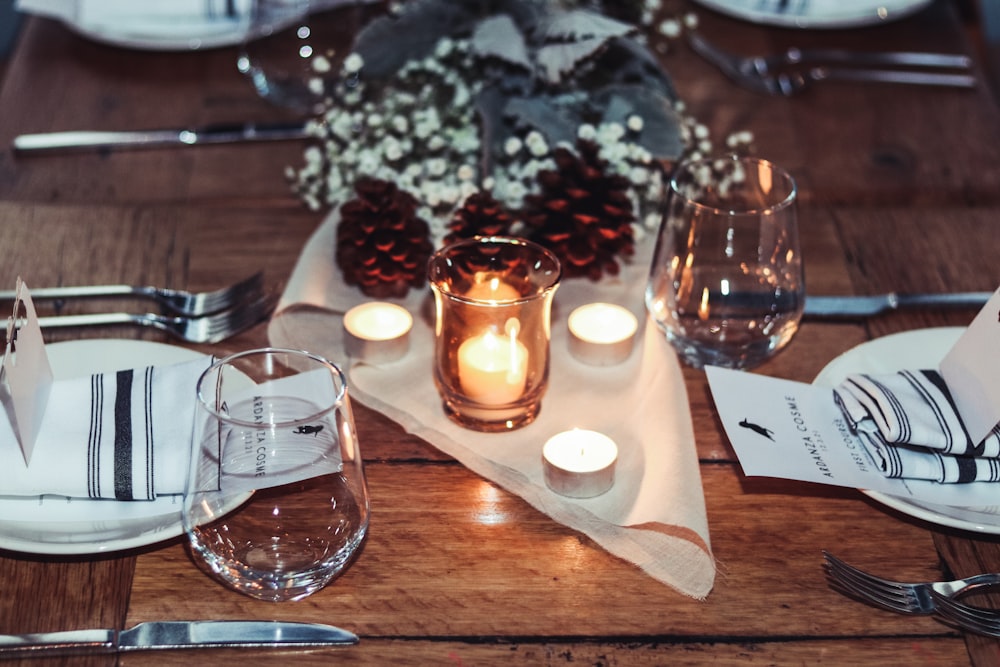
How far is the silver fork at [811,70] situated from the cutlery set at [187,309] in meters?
0.77

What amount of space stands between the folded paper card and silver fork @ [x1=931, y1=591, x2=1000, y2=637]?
0.09 metres

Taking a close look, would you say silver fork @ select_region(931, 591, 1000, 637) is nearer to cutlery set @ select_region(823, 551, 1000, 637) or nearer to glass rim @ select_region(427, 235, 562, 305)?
cutlery set @ select_region(823, 551, 1000, 637)

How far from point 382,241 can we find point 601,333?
0.22 meters

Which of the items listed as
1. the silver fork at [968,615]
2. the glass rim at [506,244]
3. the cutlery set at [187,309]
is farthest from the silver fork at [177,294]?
the silver fork at [968,615]

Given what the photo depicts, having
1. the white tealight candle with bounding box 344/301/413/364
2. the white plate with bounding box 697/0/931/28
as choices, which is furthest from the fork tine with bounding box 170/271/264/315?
the white plate with bounding box 697/0/931/28

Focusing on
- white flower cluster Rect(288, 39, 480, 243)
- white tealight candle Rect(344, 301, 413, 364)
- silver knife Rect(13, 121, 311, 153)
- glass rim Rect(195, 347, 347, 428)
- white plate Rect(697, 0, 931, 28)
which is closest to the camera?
glass rim Rect(195, 347, 347, 428)

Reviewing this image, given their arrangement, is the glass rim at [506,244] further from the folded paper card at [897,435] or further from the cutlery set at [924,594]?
the cutlery set at [924,594]

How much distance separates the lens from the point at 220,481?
2.25 ft

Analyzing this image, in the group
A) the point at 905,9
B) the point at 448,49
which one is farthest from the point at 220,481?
the point at 905,9

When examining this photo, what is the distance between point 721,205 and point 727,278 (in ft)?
0.38

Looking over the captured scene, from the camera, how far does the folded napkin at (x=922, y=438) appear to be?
0.81m

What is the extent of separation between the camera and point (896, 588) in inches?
29.3

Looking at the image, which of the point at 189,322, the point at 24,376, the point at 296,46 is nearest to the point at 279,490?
the point at 24,376

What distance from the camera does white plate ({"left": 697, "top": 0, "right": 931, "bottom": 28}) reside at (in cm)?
157
